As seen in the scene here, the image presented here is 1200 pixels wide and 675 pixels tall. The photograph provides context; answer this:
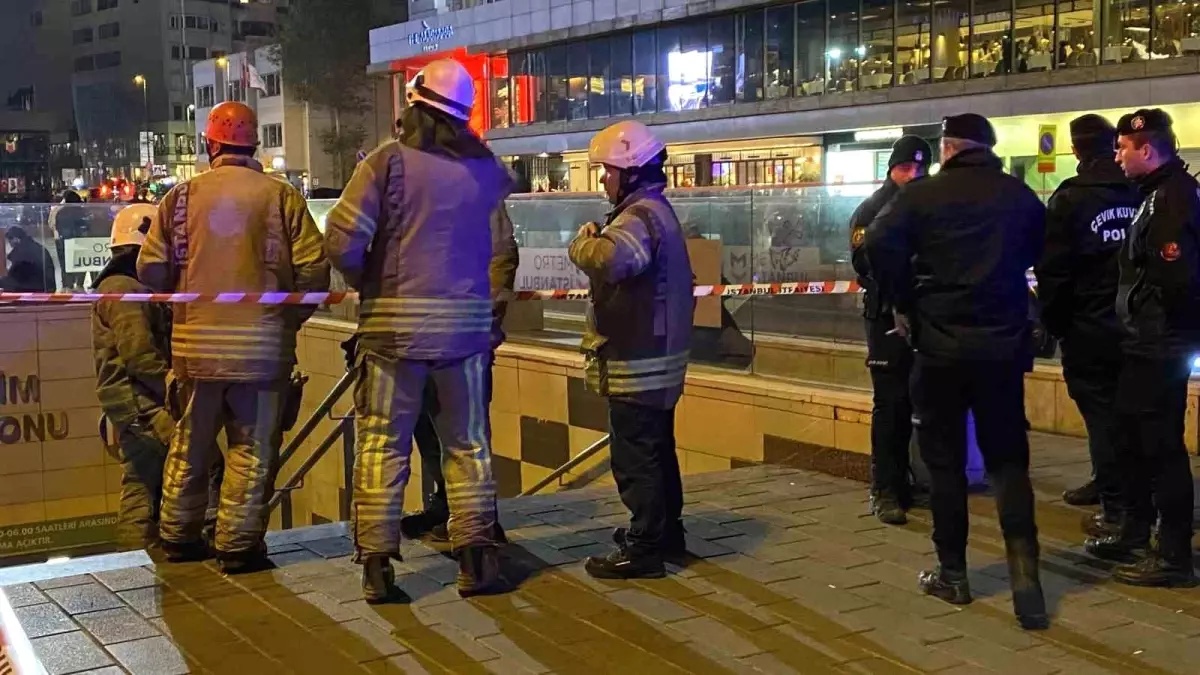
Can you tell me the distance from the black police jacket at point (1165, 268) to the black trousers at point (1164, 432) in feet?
0.25

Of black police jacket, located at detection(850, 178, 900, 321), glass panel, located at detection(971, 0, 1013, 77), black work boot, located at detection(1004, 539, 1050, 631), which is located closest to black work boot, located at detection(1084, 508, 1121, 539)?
black work boot, located at detection(1004, 539, 1050, 631)

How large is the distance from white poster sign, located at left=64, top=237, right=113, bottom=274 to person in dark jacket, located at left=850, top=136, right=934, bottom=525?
9.62 m

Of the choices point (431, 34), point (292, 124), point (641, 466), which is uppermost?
point (431, 34)

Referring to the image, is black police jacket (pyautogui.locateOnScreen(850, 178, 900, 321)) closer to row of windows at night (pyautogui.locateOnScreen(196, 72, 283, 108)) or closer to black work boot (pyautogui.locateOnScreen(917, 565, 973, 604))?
black work boot (pyautogui.locateOnScreen(917, 565, 973, 604))

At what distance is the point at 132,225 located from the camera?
6.02 m

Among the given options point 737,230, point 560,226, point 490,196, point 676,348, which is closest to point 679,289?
point 676,348

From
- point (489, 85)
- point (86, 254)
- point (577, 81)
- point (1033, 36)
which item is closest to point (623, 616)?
point (86, 254)

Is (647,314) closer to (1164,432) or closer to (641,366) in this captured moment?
(641,366)

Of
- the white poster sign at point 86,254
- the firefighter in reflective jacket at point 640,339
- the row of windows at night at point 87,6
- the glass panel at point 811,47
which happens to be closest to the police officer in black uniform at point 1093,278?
the firefighter in reflective jacket at point 640,339

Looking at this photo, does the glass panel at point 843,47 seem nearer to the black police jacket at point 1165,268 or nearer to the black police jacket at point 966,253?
the black police jacket at point 1165,268

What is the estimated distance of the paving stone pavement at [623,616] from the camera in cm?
396

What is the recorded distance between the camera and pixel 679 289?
488 cm

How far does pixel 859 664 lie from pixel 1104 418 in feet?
6.78

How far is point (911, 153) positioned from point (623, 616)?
2521mm
